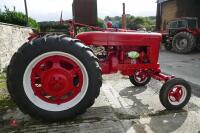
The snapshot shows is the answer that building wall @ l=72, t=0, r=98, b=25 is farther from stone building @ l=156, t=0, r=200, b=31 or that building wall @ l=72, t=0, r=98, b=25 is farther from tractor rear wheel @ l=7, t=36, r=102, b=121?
tractor rear wheel @ l=7, t=36, r=102, b=121

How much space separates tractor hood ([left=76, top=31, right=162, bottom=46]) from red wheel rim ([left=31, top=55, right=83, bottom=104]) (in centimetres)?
55

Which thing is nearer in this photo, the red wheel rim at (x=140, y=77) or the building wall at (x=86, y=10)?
the red wheel rim at (x=140, y=77)

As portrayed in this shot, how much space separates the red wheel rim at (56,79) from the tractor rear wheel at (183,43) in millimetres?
10865

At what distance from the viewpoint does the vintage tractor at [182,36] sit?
43.6ft

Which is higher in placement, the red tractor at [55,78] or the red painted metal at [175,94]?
the red tractor at [55,78]

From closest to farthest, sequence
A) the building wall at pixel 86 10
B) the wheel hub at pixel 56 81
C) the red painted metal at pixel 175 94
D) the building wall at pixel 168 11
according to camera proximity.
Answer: the wheel hub at pixel 56 81, the red painted metal at pixel 175 94, the building wall at pixel 86 10, the building wall at pixel 168 11

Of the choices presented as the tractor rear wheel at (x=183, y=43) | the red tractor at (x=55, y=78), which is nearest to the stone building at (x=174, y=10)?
the tractor rear wheel at (x=183, y=43)

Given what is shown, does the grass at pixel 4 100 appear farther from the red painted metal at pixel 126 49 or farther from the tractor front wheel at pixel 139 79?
the tractor front wheel at pixel 139 79

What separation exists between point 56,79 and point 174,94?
5.53 feet

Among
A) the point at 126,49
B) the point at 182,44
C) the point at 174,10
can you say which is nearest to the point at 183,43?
the point at 182,44

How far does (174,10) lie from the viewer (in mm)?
21859

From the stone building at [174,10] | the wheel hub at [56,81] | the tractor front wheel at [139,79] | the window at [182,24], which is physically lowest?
the tractor front wheel at [139,79]

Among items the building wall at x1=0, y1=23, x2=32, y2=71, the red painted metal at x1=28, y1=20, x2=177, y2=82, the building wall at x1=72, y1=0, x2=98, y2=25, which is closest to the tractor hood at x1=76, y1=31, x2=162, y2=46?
the red painted metal at x1=28, y1=20, x2=177, y2=82

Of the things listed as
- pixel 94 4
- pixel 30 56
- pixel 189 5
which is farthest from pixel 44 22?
pixel 189 5
